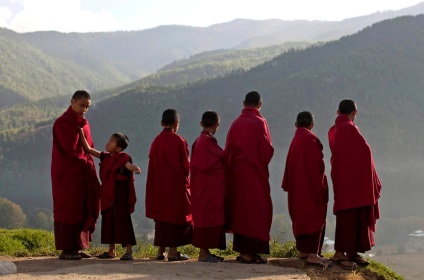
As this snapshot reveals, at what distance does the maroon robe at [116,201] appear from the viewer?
8.57 meters

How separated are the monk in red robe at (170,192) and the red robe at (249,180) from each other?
64cm

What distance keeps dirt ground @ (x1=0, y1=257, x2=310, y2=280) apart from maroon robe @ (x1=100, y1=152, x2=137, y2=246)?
353 millimetres

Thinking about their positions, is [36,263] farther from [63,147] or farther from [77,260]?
[63,147]

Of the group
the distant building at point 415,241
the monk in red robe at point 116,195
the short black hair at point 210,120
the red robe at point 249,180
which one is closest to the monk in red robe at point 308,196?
the red robe at point 249,180

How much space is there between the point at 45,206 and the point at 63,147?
98240 millimetres

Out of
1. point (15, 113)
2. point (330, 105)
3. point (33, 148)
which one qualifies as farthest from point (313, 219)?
point (15, 113)

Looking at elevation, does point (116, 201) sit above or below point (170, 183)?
below

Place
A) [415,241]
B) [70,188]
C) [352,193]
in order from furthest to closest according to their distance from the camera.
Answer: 1. [415,241]
2. [70,188]
3. [352,193]

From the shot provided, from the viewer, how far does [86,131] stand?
873cm

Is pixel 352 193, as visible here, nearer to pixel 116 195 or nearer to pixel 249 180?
pixel 249 180

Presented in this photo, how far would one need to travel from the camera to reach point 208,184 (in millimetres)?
8258

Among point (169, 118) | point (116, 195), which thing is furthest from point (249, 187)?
point (116, 195)

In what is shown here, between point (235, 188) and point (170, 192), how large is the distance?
0.95m

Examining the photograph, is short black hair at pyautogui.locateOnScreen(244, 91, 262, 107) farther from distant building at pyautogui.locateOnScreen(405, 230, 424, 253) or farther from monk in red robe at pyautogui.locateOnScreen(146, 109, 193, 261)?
distant building at pyautogui.locateOnScreen(405, 230, 424, 253)
